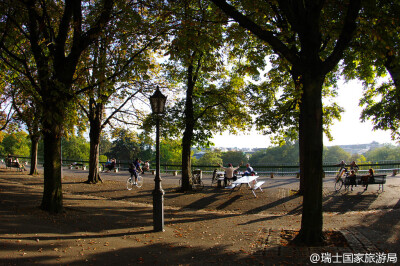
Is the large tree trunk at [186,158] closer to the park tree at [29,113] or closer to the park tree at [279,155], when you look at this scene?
the park tree at [29,113]

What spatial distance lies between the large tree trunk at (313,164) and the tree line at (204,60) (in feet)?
0.07

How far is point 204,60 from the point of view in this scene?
472 inches

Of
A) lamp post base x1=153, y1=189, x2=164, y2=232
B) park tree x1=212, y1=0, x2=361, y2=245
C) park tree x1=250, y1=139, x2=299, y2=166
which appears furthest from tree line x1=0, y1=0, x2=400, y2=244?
park tree x1=250, y1=139, x2=299, y2=166

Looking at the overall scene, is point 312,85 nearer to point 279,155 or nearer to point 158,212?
point 158,212

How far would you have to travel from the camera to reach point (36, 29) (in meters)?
9.60

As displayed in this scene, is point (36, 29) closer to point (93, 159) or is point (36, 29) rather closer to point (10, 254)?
point (10, 254)

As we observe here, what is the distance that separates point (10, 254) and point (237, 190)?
12655 millimetres

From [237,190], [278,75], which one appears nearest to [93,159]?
[237,190]

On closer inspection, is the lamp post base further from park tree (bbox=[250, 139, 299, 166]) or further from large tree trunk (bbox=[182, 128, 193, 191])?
park tree (bbox=[250, 139, 299, 166])

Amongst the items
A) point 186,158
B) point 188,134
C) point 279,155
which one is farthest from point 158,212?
point 279,155

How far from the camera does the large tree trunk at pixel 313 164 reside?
6.34 meters

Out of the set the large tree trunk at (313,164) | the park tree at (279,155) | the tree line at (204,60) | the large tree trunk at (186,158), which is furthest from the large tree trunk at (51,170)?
the park tree at (279,155)

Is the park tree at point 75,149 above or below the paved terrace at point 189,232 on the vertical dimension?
above

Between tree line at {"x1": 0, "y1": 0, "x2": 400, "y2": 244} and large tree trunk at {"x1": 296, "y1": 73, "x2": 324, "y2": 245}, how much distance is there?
22 mm
